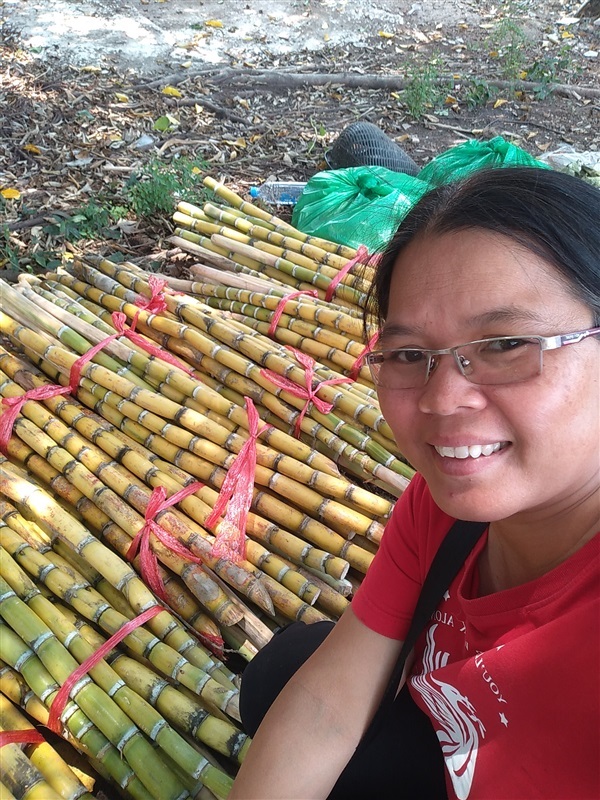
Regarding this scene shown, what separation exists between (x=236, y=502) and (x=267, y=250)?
1.70 m

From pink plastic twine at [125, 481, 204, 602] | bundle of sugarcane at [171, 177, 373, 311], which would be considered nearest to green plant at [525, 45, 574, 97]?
bundle of sugarcane at [171, 177, 373, 311]

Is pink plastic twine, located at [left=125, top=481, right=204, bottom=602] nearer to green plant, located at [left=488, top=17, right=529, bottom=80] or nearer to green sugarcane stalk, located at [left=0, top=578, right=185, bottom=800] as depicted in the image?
green sugarcane stalk, located at [left=0, top=578, right=185, bottom=800]

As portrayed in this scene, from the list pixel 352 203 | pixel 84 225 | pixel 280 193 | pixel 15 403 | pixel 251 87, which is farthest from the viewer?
pixel 251 87

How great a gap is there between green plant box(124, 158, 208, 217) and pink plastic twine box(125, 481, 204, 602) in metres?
2.73

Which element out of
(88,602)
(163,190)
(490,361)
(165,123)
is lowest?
(88,602)

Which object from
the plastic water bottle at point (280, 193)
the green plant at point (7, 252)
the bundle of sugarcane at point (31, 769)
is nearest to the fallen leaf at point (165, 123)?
the plastic water bottle at point (280, 193)

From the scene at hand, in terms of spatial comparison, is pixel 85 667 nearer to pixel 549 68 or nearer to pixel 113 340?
pixel 113 340

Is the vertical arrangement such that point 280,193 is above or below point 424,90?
below

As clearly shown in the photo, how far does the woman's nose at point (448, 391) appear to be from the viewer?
98 centimetres

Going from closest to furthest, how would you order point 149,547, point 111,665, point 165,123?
point 111,665 < point 149,547 < point 165,123

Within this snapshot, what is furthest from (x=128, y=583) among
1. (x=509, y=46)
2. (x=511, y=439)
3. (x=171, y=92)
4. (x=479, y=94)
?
(x=509, y=46)

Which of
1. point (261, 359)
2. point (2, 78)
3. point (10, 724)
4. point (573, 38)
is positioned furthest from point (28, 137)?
point (573, 38)

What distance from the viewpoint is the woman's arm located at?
1332 mm

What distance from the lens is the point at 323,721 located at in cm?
135
